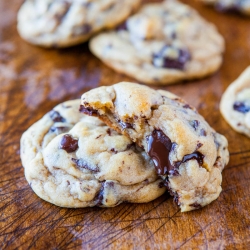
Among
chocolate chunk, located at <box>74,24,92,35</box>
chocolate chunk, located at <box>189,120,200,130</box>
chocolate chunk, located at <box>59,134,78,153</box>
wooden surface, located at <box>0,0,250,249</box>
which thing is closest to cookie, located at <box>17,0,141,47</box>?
chocolate chunk, located at <box>74,24,92,35</box>

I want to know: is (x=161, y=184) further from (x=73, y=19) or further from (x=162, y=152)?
(x=73, y=19)

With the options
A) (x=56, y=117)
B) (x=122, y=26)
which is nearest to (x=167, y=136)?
(x=56, y=117)

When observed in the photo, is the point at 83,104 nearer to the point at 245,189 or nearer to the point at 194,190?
the point at 194,190

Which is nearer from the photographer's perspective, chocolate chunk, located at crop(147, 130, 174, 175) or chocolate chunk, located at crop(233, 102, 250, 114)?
chocolate chunk, located at crop(147, 130, 174, 175)

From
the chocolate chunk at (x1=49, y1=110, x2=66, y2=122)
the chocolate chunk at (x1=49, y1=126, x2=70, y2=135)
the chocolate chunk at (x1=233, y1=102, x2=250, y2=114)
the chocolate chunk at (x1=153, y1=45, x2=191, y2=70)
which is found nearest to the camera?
the chocolate chunk at (x1=49, y1=126, x2=70, y2=135)

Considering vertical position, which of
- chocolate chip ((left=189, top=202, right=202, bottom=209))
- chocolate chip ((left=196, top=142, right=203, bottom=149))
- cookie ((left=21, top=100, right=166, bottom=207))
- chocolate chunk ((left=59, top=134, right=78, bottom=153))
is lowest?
chocolate chip ((left=189, top=202, right=202, bottom=209))

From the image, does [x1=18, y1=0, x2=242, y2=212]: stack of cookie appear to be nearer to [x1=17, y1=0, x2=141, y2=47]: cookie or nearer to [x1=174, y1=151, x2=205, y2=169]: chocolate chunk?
[x1=174, y1=151, x2=205, y2=169]: chocolate chunk

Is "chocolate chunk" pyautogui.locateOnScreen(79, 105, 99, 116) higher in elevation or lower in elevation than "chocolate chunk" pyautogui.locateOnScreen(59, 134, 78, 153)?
higher
